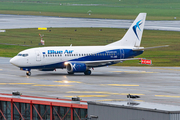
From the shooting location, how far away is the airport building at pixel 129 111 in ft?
75.5

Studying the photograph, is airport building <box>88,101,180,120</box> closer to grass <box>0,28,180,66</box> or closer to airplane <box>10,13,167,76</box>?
airplane <box>10,13,167,76</box>

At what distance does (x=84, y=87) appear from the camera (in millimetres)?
56281

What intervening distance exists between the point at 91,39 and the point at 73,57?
64751 mm

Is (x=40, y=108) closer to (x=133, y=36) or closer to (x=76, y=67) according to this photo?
(x=76, y=67)

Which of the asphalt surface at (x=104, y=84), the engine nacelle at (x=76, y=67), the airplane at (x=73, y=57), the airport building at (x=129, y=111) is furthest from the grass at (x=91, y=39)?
the airport building at (x=129, y=111)

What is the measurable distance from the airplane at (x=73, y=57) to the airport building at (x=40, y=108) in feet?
106

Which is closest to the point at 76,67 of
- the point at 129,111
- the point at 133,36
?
the point at 133,36

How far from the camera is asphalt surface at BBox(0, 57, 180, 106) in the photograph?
49.0 meters

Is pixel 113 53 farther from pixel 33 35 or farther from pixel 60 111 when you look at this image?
pixel 33 35

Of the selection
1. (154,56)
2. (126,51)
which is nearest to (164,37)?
(154,56)

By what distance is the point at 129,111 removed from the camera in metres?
24.6

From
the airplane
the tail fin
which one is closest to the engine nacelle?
the airplane

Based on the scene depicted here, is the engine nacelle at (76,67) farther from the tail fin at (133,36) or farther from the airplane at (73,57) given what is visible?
the tail fin at (133,36)

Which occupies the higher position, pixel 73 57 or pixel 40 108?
pixel 73 57
